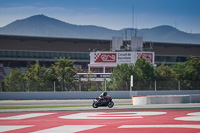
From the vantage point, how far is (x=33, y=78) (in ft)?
167

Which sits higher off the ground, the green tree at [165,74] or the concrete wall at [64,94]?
the green tree at [165,74]

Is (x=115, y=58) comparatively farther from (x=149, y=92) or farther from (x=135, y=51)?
(x=149, y=92)

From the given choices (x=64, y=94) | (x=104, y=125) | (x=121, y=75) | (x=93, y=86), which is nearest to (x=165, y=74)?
(x=121, y=75)

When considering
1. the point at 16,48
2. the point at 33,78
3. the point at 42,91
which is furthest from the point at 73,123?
the point at 16,48

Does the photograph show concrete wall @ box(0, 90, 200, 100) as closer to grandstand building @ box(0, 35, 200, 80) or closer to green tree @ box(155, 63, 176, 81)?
green tree @ box(155, 63, 176, 81)

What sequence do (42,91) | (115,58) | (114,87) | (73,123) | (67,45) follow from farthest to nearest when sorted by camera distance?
(67,45)
(115,58)
(114,87)
(42,91)
(73,123)

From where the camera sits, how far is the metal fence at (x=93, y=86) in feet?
140

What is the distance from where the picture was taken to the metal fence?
4256 centimetres

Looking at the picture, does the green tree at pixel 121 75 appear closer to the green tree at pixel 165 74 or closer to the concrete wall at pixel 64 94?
the concrete wall at pixel 64 94

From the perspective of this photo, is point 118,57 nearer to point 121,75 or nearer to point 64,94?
point 121,75

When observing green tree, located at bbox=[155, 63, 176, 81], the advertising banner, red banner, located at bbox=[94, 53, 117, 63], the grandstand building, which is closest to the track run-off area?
green tree, located at bbox=[155, 63, 176, 81]

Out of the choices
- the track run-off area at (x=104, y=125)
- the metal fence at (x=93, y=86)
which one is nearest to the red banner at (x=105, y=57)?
the metal fence at (x=93, y=86)

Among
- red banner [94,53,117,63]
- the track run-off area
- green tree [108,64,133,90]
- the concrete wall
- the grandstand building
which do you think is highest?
the grandstand building

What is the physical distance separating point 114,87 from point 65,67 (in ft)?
31.8
